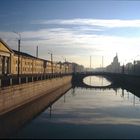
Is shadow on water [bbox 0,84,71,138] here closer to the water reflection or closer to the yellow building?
the water reflection

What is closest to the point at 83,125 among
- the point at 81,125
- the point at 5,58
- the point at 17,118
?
the point at 81,125

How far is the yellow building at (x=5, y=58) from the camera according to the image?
265 ft

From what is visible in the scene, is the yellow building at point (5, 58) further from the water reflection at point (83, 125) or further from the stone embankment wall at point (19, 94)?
the water reflection at point (83, 125)

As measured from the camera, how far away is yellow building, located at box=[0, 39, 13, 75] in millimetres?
80875

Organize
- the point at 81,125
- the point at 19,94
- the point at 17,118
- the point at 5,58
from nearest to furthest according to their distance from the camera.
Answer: the point at 81,125 → the point at 17,118 → the point at 19,94 → the point at 5,58

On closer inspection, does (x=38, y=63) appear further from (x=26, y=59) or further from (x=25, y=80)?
(x=25, y=80)

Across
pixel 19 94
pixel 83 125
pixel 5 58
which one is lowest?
pixel 83 125

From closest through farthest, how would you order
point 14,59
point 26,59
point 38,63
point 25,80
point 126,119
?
point 126,119 < point 25,80 < point 14,59 < point 26,59 < point 38,63

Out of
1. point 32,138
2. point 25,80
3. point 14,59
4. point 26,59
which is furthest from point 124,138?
point 26,59

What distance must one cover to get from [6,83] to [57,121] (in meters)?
8.82

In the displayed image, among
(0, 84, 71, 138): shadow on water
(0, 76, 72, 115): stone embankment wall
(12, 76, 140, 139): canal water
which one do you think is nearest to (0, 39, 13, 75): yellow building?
(0, 76, 72, 115): stone embankment wall

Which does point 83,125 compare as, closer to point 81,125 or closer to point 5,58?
point 81,125

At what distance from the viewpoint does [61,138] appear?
89.6 feet

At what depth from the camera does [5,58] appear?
8481 cm
